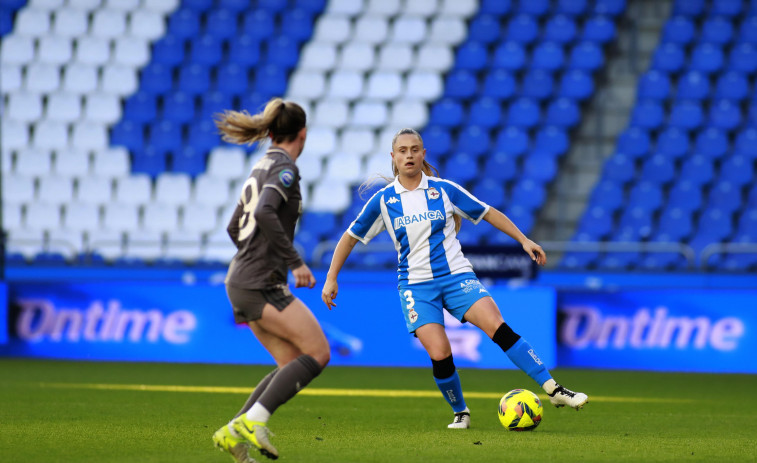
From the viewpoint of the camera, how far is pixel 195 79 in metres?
20.1

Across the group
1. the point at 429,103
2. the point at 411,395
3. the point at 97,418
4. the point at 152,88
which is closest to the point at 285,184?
the point at 97,418

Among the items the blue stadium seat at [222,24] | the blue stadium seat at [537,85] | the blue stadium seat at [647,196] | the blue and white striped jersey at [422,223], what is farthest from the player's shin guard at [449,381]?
the blue stadium seat at [222,24]

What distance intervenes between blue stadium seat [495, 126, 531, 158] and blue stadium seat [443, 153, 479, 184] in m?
0.54

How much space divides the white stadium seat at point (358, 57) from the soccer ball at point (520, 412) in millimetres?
13575

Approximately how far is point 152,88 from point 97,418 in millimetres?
13523

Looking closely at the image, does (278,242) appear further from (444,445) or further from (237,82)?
(237,82)

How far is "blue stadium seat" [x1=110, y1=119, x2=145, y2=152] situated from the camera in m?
19.7

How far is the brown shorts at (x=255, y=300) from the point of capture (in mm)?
5305

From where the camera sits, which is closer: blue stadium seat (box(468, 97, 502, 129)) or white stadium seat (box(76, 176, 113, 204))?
blue stadium seat (box(468, 97, 502, 129))

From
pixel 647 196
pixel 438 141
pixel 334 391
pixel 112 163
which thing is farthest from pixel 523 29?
pixel 334 391

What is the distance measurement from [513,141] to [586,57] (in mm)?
2109

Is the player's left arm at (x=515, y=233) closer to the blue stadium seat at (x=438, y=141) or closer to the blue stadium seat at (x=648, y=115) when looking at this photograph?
the blue stadium seat at (x=438, y=141)

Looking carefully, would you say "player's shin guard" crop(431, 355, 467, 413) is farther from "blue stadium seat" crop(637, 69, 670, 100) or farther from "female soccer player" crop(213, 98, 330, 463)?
"blue stadium seat" crop(637, 69, 670, 100)

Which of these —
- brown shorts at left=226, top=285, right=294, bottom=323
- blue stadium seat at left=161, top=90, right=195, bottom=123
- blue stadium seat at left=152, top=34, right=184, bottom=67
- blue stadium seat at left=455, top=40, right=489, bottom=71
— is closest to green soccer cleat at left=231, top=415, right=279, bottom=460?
brown shorts at left=226, top=285, right=294, bottom=323
